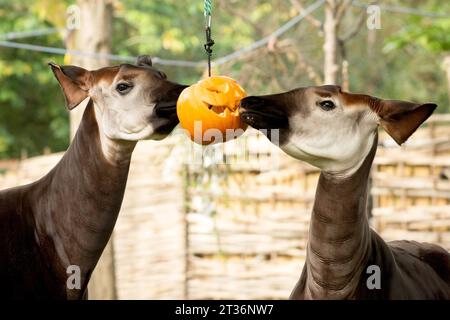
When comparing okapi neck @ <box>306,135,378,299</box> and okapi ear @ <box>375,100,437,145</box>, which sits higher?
okapi ear @ <box>375,100,437,145</box>

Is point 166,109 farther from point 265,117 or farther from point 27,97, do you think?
point 27,97

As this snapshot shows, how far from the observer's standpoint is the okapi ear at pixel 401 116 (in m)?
3.30

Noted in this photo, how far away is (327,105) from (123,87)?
828mm

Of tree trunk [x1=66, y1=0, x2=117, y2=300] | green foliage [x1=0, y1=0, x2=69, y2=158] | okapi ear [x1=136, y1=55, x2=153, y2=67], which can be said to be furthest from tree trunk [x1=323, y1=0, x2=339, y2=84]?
green foliage [x1=0, y1=0, x2=69, y2=158]

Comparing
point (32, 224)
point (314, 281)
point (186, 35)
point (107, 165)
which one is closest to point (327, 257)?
point (314, 281)

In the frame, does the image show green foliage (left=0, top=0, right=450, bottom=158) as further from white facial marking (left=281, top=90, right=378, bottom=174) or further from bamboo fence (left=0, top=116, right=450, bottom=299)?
white facial marking (left=281, top=90, right=378, bottom=174)

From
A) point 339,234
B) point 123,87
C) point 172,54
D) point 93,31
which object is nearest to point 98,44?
point 93,31

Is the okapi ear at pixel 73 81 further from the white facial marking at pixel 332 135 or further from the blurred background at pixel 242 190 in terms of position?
the blurred background at pixel 242 190

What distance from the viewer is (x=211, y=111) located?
3.39 m

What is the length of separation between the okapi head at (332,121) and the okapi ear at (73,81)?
2.65ft

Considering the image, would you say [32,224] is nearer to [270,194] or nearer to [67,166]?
[67,166]

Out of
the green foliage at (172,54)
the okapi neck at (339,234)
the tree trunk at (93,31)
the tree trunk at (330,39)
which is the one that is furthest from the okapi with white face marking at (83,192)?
the green foliage at (172,54)

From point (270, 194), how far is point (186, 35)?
26.4 ft

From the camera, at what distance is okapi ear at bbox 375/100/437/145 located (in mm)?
3303
